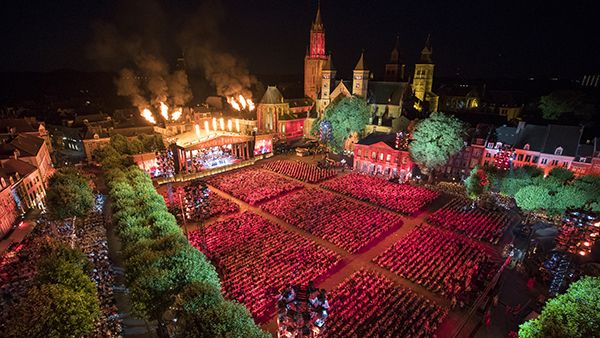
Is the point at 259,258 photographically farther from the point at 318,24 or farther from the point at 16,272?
the point at 318,24

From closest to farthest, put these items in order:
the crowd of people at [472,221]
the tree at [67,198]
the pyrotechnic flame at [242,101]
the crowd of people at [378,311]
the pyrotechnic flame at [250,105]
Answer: the crowd of people at [378,311] → the tree at [67,198] → the crowd of people at [472,221] → the pyrotechnic flame at [250,105] → the pyrotechnic flame at [242,101]

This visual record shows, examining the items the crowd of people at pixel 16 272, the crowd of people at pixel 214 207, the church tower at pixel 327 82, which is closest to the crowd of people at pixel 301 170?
the crowd of people at pixel 214 207

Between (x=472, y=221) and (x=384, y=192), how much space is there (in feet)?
38.7

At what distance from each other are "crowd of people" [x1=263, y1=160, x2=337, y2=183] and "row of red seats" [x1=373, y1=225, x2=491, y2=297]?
20.1 meters

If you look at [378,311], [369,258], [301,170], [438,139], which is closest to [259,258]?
[369,258]

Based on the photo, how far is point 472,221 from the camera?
35125mm

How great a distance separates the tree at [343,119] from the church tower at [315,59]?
2210 cm

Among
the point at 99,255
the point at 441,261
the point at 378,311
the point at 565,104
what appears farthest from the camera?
the point at 565,104

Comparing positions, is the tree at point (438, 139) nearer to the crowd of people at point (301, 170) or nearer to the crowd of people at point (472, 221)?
the crowd of people at point (472, 221)

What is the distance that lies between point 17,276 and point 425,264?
A: 35.7 metres

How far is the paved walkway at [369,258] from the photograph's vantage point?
72.4 ft

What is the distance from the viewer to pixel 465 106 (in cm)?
8075

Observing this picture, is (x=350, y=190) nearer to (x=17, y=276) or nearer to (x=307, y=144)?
(x=307, y=144)

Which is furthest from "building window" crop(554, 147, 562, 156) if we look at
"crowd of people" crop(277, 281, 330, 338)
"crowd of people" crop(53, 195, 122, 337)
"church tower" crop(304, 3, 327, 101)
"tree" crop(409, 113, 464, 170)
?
"crowd of people" crop(53, 195, 122, 337)
